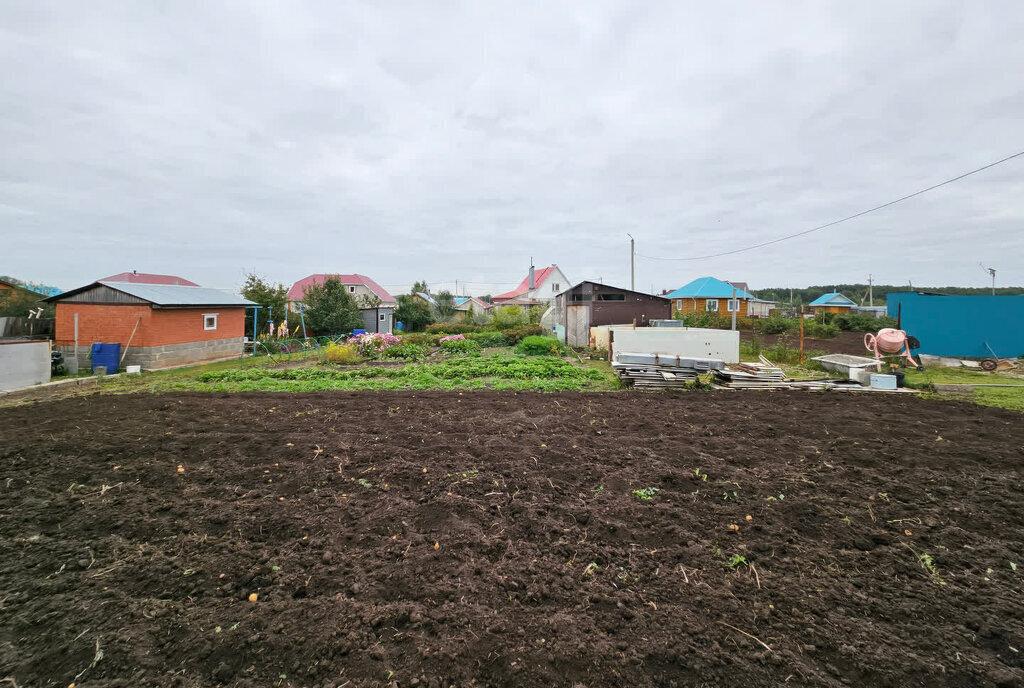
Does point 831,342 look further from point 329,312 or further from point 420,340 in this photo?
point 329,312

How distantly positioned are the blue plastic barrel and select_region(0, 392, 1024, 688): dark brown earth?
9.81 m

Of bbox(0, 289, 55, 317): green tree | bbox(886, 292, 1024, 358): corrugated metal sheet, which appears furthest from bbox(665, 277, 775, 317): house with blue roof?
bbox(0, 289, 55, 317): green tree

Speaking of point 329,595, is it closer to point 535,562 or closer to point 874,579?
point 535,562

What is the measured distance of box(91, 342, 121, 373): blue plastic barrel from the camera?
13.5 m

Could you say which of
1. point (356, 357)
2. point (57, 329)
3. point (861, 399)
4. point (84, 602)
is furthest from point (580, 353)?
point (57, 329)

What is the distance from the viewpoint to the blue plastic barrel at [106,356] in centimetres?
1348

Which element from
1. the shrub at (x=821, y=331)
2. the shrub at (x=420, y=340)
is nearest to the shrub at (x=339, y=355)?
the shrub at (x=420, y=340)

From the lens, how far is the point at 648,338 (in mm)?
12820

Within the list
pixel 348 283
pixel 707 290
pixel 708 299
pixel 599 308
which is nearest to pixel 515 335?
pixel 599 308

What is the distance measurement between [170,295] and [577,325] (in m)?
17.2

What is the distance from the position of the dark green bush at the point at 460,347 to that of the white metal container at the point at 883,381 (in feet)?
43.4

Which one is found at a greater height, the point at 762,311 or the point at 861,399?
the point at 762,311

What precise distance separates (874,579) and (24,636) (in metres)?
5.22

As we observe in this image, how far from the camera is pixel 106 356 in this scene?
13.6m
